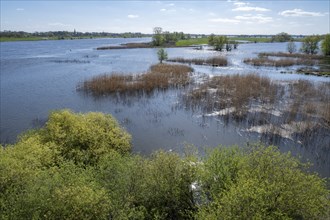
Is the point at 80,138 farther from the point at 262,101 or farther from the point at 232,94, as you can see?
the point at 262,101

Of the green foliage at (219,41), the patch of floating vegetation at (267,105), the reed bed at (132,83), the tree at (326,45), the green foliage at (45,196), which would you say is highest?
the green foliage at (219,41)

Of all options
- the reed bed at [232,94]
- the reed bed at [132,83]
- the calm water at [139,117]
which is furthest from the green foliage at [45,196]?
the reed bed at [132,83]

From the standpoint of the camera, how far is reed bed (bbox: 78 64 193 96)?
55.9m

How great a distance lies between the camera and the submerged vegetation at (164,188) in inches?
601

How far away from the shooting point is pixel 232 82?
57344 mm

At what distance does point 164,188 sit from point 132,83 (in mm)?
42305

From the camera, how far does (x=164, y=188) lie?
61.8 ft

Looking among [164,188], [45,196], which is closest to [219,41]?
[164,188]

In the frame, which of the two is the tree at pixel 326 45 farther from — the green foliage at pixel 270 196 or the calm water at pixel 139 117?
the green foliage at pixel 270 196

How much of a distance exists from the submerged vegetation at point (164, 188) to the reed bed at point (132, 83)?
31.6 m

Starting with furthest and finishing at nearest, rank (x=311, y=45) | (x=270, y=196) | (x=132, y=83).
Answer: (x=311, y=45)
(x=132, y=83)
(x=270, y=196)

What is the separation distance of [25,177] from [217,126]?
1020 inches

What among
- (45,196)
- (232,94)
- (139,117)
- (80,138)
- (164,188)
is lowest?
(164,188)

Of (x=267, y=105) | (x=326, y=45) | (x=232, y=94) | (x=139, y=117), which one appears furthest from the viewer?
(x=326, y=45)
